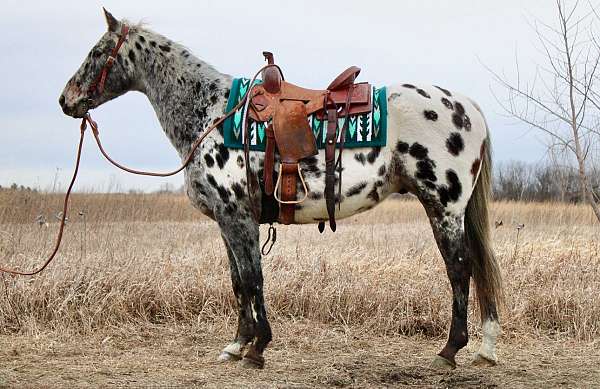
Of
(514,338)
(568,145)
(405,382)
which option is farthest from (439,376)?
(568,145)

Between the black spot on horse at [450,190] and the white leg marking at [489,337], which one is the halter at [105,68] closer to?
the black spot on horse at [450,190]

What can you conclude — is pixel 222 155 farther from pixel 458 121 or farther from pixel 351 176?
pixel 458 121

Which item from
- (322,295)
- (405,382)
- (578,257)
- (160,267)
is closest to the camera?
(405,382)

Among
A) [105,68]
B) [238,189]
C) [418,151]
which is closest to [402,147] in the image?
[418,151]

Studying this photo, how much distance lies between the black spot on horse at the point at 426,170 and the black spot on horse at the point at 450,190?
9 cm

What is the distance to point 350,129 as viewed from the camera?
4.57 m

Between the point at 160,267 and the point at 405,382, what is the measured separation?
3136 millimetres

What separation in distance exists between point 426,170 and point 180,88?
6.26 feet

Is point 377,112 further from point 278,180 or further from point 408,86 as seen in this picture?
point 278,180

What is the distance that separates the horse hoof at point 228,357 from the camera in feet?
16.1

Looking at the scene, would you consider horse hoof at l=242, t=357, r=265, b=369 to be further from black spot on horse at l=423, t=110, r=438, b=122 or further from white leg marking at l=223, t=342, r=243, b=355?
black spot on horse at l=423, t=110, r=438, b=122

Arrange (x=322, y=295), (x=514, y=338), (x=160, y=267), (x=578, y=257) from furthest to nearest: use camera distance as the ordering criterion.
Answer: (x=578, y=257), (x=160, y=267), (x=322, y=295), (x=514, y=338)

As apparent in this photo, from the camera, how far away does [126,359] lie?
5121 mm

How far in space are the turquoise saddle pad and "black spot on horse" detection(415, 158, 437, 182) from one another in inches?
12.4
